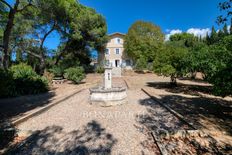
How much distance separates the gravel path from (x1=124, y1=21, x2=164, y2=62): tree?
2455 cm

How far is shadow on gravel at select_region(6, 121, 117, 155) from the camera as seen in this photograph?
3902mm

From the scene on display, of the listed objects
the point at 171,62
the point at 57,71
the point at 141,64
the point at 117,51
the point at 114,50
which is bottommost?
the point at 57,71

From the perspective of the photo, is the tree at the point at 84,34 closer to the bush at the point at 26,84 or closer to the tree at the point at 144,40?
the tree at the point at 144,40

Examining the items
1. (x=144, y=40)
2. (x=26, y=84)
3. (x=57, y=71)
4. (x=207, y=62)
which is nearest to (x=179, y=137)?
(x=207, y=62)

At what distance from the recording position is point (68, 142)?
4.32 meters

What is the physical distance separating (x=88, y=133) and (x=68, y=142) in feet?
2.49

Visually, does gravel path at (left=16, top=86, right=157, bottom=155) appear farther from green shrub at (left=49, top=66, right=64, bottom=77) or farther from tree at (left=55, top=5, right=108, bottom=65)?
tree at (left=55, top=5, right=108, bottom=65)

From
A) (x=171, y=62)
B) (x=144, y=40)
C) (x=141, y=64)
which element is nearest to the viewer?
(x=171, y=62)

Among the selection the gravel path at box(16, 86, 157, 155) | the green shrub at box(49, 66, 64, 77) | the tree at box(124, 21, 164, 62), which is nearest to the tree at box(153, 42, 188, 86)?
the gravel path at box(16, 86, 157, 155)

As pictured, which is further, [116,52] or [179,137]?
[116,52]

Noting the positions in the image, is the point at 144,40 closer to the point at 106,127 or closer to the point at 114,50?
the point at 114,50

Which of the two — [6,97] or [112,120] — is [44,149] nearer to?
[112,120]

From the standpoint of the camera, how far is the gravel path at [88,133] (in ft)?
13.0

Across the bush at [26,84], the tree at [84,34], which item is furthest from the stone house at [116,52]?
the bush at [26,84]
